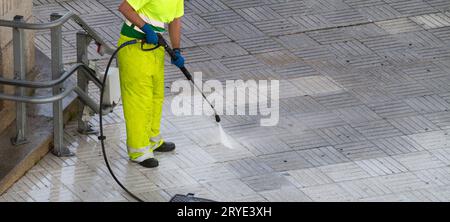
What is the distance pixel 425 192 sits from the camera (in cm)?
1071

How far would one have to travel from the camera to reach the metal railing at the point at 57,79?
34.4ft

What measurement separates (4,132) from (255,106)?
2.28 metres

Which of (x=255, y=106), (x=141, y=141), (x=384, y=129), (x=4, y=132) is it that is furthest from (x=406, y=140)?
(x=4, y=132)

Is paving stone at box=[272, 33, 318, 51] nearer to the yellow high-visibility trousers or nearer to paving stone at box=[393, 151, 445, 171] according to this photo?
paving stone at box=[393, 151, 445, 171]

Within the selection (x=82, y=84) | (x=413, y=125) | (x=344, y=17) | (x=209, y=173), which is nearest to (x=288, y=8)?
(x=344, y=17)

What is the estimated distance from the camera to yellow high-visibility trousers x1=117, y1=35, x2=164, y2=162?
35.1 feet

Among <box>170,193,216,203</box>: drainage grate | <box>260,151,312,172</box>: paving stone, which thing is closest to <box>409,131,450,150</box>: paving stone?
<box>260,151,312,172</box>: paving stone

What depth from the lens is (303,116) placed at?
1188 cm

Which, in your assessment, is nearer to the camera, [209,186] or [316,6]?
[209,186]

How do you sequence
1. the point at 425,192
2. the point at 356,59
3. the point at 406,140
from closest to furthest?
the point at 425,192 < the point at 406,140 < the point at 356,59

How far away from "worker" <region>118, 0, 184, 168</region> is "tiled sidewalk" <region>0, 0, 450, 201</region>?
0.75 ft

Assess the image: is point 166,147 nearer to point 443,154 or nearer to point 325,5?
point 443,154

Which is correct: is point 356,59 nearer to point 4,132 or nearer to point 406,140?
point 406,140

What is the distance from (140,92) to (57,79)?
0.66 m
